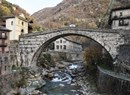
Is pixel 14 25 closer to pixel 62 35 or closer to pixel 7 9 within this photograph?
pixel 62 35

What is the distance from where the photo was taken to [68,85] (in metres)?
39.6

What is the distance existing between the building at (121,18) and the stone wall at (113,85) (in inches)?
551

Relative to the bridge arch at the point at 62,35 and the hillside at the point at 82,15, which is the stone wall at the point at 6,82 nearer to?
the bridge arch at the point at 62,35

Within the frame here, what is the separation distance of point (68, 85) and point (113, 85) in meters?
13.6

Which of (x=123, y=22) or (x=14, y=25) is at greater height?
(x=123, y=22)

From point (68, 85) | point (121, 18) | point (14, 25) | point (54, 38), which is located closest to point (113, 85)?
point (68, 85)

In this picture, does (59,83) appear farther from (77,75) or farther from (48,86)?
(77,75)

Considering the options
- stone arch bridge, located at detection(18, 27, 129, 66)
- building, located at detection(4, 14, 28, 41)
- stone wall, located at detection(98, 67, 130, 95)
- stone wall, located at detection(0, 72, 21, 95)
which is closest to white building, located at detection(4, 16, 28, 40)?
building, located at detection(4, 14, 28, 41)

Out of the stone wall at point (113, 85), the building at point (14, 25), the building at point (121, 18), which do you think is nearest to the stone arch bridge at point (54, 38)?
the building at point (14, 25)

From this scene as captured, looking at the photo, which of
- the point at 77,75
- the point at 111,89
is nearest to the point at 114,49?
the point at 77,75

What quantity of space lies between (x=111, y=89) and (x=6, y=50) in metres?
17.2

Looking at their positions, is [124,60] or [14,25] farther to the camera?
[14,25]

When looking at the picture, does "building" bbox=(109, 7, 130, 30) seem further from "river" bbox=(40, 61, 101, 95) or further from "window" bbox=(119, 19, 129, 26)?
"river" bbox=(40, 61, 101, 95)

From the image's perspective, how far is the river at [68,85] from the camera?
34.3 metres
